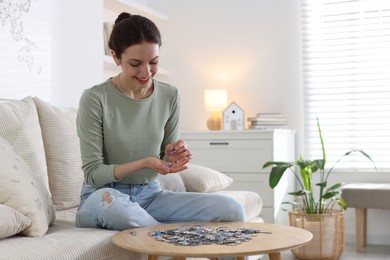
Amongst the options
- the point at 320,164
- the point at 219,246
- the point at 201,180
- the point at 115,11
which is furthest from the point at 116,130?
the point at 115,11

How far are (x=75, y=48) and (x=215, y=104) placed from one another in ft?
4.26

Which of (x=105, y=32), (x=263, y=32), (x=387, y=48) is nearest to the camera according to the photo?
(x=105, y=32)

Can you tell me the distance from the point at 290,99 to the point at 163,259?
8.59ft

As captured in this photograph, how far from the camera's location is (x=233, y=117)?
434 centimetres

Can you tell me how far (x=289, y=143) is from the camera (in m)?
4.32

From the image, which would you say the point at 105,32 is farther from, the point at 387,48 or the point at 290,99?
the point at 387,48

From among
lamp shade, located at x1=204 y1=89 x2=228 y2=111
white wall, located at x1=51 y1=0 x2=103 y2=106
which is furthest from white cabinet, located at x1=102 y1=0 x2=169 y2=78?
lamp shade, located at x1=204 y1=89 x2=228 y2=111

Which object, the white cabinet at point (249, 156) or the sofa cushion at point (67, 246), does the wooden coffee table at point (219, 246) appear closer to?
the sofa cushion at point (67, 246)

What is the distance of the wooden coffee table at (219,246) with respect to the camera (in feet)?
5.01

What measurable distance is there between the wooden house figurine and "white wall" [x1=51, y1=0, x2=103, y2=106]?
1.03 metres

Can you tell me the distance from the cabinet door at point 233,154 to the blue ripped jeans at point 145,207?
182 centimetres

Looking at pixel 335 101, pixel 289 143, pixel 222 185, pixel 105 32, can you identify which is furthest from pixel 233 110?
pixel 222 185

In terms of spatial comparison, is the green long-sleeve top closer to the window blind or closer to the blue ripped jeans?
the blue ripped jeans

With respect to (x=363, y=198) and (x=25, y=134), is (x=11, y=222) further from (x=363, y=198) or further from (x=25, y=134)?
(x=363, y=198)
